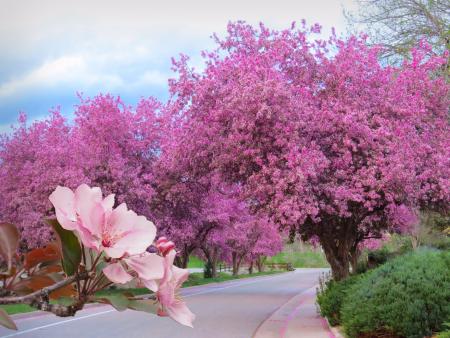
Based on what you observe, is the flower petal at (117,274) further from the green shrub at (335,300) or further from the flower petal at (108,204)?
the green shrub at (335,300)

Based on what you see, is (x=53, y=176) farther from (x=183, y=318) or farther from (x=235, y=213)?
(x=183, y=318)

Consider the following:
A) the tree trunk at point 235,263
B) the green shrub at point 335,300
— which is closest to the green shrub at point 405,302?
the green shrub at point 335,300

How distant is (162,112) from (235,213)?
30.8 feet

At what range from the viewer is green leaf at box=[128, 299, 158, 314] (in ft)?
3.95

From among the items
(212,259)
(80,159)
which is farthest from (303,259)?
(80,159)

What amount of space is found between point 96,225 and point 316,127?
12.0 metres

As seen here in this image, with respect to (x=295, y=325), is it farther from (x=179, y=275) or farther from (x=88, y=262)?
(x=88, y=262)

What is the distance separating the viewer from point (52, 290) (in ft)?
3.79

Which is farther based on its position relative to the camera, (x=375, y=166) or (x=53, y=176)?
(x=53, y=176)

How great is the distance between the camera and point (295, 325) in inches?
538

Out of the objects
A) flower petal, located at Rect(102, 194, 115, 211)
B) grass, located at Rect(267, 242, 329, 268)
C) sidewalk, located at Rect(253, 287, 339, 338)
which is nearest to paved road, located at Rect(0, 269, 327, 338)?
sidewalk, located at Rect(253, 287, 339, 338)

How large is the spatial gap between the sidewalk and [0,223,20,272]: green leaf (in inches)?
418

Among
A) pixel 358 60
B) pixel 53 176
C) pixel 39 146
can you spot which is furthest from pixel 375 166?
pixel 39 146

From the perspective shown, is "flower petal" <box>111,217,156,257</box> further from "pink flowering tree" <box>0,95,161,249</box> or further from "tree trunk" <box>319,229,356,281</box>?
"pink flowering tree" <box>0,95,161,249</box>
